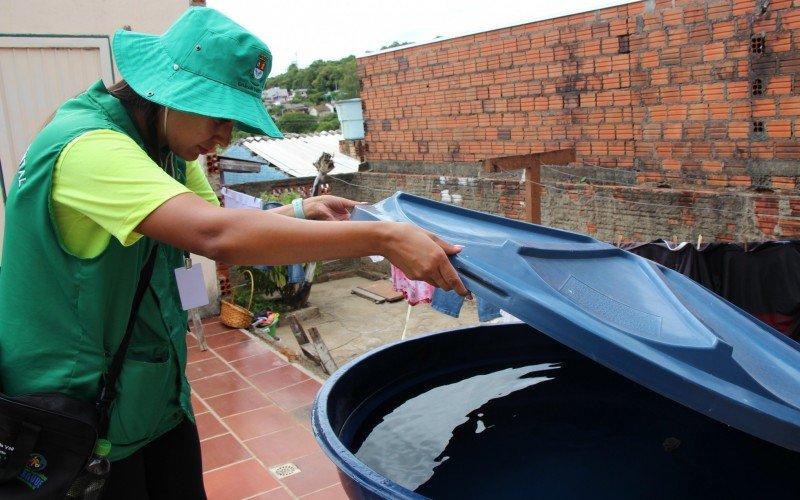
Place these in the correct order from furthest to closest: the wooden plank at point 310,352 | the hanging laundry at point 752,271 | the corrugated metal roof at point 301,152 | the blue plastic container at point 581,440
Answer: the corrugated metal roof at point 301,152, the wooden plank at point 310,352, the hanging laundry at point 752,271, the blue plastic container at point 581,440

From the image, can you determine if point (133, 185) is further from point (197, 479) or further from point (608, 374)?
point (608, 374)

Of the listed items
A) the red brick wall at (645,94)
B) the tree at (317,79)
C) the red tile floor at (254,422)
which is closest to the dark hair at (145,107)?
the red tile floor at (254,422)

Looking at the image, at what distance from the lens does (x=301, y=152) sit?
13.6 metres

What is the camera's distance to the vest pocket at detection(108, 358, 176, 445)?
150cm

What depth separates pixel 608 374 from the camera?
210 cm

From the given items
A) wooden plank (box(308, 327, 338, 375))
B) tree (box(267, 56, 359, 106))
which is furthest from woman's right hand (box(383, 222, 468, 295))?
tree (box(267, 56, 359, 106))

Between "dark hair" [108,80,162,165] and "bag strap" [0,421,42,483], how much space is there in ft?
2.22

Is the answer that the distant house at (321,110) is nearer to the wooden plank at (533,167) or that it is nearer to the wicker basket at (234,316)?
the wicker basket at (234,316)

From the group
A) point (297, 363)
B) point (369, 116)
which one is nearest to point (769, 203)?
point (297, 363)

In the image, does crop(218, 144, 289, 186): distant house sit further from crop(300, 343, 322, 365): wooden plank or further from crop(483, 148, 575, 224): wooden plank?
crop(483, 148, 575, 224): wooden plank

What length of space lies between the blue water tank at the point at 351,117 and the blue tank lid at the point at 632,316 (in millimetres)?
9562

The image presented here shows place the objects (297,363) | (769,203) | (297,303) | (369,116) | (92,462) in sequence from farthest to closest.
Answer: (369,116) → (297,303) → (769,203) → (297,363) → (92,462)

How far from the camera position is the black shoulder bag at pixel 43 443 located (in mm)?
1322

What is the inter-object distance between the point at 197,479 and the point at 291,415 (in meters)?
2.39
